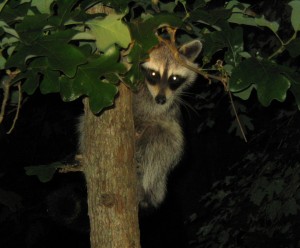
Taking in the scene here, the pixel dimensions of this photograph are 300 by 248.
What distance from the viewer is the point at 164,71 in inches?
194

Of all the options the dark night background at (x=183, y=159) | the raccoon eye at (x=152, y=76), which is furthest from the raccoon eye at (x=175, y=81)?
the dark night background at (x=183, y=159)

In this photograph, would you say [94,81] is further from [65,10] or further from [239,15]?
[239,15]

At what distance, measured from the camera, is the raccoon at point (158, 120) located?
4840 mm

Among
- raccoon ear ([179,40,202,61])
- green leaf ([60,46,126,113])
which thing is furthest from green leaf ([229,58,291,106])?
raccoon ear ([179,40,202,61])

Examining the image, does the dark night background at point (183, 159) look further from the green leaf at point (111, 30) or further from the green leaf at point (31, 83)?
the green leaf at point (111, 30)

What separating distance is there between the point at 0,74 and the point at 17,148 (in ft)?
23.4

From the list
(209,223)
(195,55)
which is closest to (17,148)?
(209,223)

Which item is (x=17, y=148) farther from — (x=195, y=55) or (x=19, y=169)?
(x=195, y=55)

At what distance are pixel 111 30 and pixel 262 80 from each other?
63 centimetres

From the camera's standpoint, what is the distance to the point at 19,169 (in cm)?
997

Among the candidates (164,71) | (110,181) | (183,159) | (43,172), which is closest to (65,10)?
(110,181)

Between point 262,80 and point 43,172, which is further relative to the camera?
point 43,172

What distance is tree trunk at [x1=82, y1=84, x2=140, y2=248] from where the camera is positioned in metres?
2.79

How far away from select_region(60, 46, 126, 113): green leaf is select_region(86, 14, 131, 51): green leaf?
9 cm
